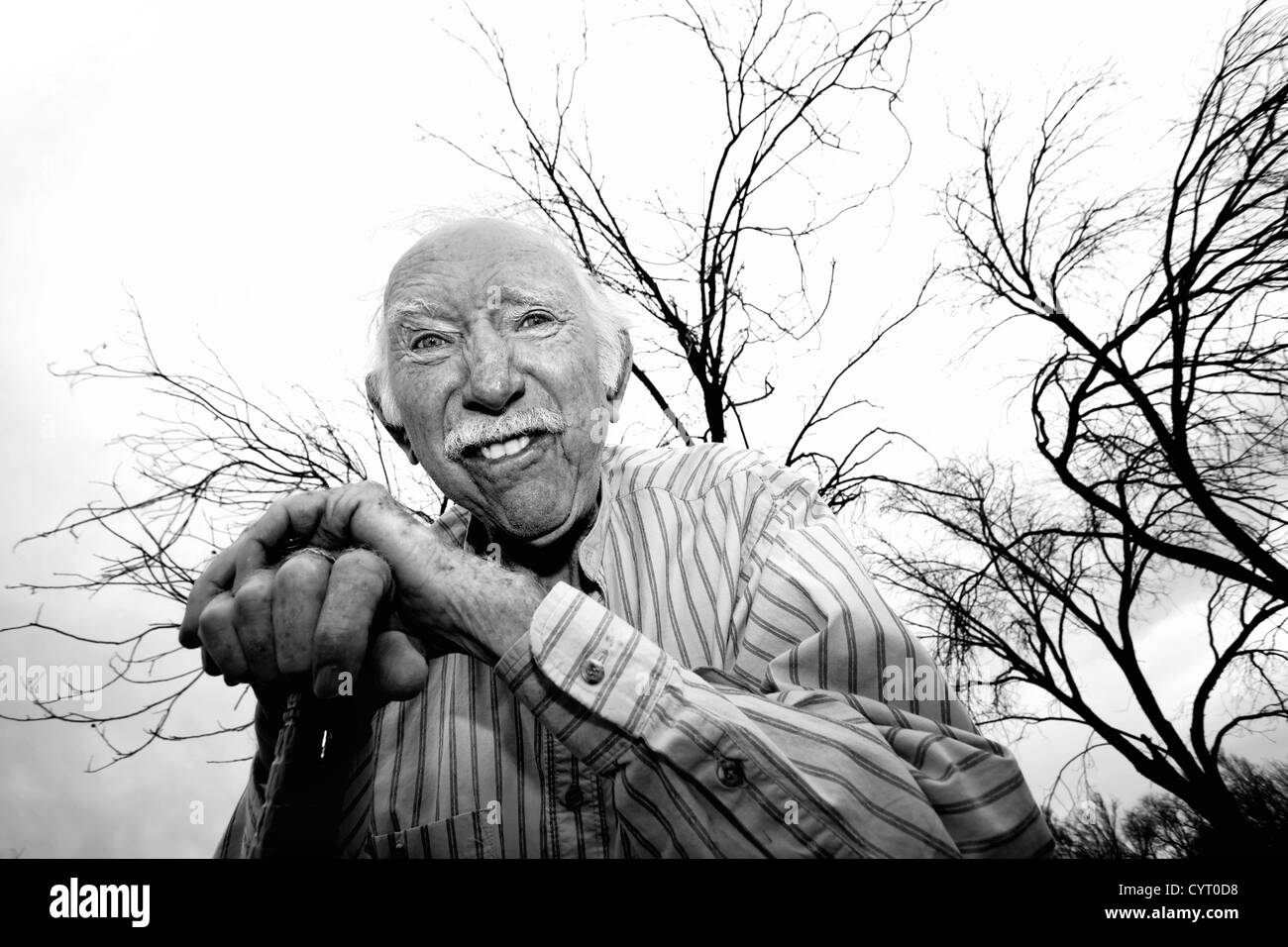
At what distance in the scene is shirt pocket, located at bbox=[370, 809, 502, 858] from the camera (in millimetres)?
1469

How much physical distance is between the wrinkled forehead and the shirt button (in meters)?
1.30

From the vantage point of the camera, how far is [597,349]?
208 cm

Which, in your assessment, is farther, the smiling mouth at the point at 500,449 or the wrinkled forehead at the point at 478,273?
the wrinkled forehead at the point at 478,273

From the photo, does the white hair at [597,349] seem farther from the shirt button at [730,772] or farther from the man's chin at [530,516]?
the shirt button at [730,772]

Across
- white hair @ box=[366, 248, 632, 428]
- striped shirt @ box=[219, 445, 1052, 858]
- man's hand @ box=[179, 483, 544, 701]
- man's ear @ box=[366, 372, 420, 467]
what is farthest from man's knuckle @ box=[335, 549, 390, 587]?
white hair @ box=[366, 248, 632, 428]

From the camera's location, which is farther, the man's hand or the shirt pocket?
the shirt pocket

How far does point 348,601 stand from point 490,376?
77 cm

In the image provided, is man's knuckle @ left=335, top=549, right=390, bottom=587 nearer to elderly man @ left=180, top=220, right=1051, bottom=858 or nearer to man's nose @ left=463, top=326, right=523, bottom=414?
elderly man @ left=180, top=220, right=1051, bottom=858

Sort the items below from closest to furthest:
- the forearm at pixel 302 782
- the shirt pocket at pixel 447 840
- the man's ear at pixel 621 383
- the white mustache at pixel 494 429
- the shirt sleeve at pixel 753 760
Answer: the shirt sleeve at pixel 753 760 → the forearm at pixel 302 782 → the shirt pocket at pixel 447 840 → the white mustache at pixel 494 429 → the man's ear at pixel 621 383

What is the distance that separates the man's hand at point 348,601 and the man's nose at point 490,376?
1.48ft

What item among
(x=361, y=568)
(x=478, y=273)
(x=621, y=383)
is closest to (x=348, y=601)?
(x=361, y=568)

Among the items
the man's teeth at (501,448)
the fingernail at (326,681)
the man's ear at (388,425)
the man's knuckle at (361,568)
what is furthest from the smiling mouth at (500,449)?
the fingernail at (326,681)

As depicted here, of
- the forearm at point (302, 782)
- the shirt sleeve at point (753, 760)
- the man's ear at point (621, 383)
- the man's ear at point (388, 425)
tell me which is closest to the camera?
the shirt sleeve at point (753, 760)

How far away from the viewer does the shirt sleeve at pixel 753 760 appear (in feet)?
3.42
